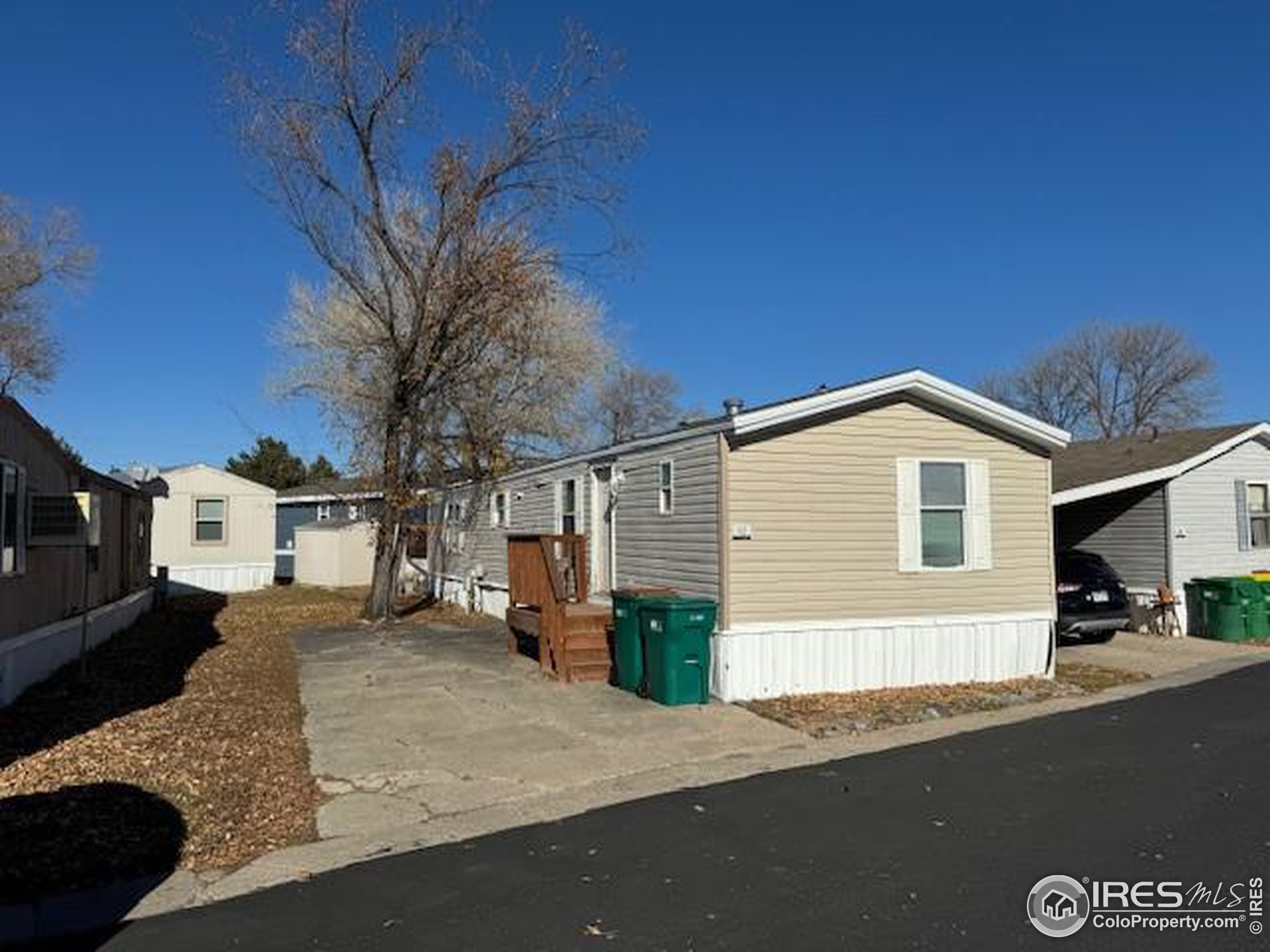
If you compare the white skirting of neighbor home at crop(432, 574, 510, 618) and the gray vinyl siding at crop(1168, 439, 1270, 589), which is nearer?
the gray vinyl siding at crop(1168, 439, 1270, 589)

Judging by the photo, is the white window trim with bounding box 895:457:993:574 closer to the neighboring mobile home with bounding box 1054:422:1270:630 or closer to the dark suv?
the dark suv

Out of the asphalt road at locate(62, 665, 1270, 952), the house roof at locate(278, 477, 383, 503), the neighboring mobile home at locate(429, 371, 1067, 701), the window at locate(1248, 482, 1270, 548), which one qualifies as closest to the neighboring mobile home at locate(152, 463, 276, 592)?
the house roof at locate(278, 477, 383, 503)

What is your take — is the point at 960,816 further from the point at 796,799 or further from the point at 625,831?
the point at 625,831

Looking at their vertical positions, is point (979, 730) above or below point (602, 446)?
below

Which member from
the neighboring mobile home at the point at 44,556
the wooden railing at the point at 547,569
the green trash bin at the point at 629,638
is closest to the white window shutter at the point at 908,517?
the green trash bin at the point at 629,638

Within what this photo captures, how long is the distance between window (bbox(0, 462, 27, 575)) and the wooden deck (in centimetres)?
543

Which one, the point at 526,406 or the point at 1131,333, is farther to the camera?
the point at 1131,333

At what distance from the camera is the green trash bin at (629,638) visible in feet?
33.5

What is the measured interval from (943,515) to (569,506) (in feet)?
19.9

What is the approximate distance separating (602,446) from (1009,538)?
5.40m

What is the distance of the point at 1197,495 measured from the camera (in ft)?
54.5

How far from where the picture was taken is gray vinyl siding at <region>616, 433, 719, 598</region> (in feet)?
33.9

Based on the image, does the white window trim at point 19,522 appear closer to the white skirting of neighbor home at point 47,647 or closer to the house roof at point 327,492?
the white skirting of neighbor home at point 47,647

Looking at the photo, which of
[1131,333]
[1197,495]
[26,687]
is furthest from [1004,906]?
[1131,333]
